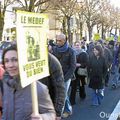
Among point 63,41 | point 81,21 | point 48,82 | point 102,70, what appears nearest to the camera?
point 48,82

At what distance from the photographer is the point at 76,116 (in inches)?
A: 389

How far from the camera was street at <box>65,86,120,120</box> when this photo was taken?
9.85 metres

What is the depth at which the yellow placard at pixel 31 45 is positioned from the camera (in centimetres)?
344

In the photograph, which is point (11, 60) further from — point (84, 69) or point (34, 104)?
point (84, 69)

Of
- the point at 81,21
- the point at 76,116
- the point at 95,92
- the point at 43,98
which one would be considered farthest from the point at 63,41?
→ the point at 81,21

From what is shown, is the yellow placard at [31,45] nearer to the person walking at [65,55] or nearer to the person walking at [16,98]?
the person walking at [16,98]

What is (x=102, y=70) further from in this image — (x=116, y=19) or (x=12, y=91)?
(x=116, y=19)

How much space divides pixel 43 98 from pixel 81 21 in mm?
57059

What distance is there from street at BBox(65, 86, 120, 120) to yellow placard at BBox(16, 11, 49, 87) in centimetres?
593

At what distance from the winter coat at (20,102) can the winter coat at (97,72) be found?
717 centimetres

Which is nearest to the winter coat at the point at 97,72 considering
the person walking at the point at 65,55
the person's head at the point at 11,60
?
the person walking at the point at 65,55

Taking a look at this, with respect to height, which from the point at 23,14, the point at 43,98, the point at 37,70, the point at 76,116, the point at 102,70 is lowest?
the point at 76,116

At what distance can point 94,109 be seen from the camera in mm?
10766

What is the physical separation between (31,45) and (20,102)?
577mm
